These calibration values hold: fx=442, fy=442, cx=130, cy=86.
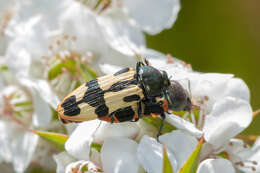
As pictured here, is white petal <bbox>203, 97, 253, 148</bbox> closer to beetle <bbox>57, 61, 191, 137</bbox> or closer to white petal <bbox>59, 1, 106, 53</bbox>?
beetle <bbox>57, 61, 191, 137</bbox>

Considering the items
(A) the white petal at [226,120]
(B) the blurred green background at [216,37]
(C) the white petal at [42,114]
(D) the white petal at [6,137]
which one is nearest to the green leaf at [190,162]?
(A) the white petal at [226,120]

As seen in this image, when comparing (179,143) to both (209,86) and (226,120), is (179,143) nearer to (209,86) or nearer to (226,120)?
(226,120)

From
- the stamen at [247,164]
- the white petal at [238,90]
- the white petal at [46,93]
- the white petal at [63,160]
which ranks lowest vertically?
the white petal at [63,160]

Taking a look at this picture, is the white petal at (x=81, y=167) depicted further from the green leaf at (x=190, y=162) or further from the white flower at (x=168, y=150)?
the green leaf at (x=190, y=162)

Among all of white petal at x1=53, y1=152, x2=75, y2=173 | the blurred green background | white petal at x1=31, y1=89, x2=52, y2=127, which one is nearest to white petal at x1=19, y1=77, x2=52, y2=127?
white petal at x1=31, y1=89, x2=52, y2=127

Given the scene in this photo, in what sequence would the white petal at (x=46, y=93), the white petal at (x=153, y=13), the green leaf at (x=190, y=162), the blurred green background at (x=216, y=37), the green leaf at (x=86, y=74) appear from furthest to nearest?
1. the blurred green background at (x=216, y=37)
2. the white petal at (x=153, y=13)
3. the white petal at (x=46, y=93)
4. the green leaf at (x=86, y=74)
5. the green leaf at (x=190, y=162)

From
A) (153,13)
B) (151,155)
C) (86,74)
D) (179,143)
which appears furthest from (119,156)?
(153,13)
